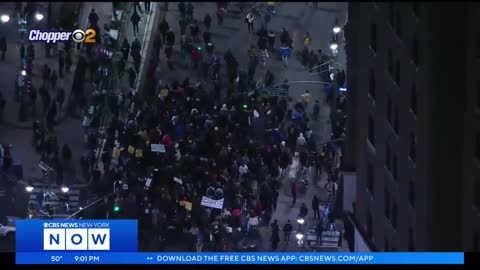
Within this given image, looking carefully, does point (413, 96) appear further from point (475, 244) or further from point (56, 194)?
point (56, 194)

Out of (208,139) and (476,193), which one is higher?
(208,139)

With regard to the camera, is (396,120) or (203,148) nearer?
(396,120)

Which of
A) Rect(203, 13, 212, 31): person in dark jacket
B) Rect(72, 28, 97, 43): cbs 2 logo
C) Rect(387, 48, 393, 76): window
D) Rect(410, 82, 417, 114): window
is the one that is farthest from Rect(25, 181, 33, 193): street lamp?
Rect(410, 82, 417, 114): window

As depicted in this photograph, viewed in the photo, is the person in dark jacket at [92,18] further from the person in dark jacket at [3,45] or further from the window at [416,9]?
the window at [416,9]

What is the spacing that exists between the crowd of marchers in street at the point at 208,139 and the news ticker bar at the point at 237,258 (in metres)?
1.17

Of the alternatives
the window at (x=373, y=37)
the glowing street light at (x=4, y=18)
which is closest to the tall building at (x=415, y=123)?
the window at (x=373, y=37)

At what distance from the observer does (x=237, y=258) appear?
89.9 ft

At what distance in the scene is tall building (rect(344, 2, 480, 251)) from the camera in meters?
27.6

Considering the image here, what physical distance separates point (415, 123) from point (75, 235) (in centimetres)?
548

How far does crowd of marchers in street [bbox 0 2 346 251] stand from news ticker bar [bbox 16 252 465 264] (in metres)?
1.17

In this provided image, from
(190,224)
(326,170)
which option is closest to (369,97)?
(326,170)

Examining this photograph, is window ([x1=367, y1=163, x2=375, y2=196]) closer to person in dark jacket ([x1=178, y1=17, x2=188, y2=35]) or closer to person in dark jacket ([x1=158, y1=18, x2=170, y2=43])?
person in dark jacket ([x1=178, y1=17, x2=188, y2=35])

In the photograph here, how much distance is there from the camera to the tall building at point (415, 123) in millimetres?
27562

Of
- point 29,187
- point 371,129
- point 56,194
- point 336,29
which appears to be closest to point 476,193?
point 371,129
